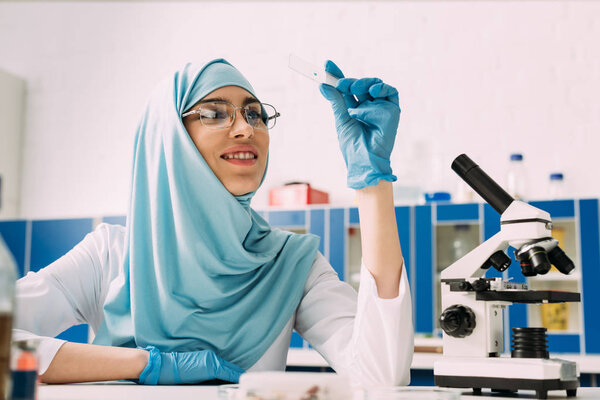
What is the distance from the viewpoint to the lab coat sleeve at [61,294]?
1367mm

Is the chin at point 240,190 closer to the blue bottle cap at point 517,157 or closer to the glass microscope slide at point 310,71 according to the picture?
the glass microscope slide at point 310,71

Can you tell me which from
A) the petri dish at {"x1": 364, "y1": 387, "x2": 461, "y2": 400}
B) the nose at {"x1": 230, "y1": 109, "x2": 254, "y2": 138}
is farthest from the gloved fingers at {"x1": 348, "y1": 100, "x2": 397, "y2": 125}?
the petri dish at {"x1": 364, "y1": 387, "x2": 461, "y2": 400}

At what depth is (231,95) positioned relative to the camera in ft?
4.95

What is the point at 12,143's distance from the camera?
182 inches

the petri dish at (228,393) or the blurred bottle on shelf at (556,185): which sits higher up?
the blurred bottle on shelf at (556,185)

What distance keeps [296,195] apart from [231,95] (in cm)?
224

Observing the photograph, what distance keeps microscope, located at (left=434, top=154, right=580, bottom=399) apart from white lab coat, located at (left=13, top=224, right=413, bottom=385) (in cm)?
13

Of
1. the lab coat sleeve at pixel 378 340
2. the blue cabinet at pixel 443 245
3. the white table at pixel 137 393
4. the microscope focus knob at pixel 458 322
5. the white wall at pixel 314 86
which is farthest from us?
the white wall at pixel 314 86

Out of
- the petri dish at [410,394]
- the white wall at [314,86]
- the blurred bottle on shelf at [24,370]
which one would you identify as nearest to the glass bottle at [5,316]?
the blurred bottle on shelf at [24,370]

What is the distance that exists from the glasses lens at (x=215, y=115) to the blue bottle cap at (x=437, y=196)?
7.23 ft

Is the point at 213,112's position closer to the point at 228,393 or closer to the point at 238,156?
the point at 238,156

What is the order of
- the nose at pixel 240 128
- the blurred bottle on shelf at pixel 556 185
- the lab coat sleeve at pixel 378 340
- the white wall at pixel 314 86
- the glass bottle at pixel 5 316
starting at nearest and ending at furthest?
the glass bottle at pixel 5 316, the lab coat sleeve at pixel 378 340, the nose at pixel 240 128, the blurred bottle on shelf at pixel 556 185, the white wall at pixel 314 86

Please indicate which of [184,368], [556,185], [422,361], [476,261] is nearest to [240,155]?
[184,368]

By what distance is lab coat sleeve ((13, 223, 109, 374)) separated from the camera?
4.49ft
